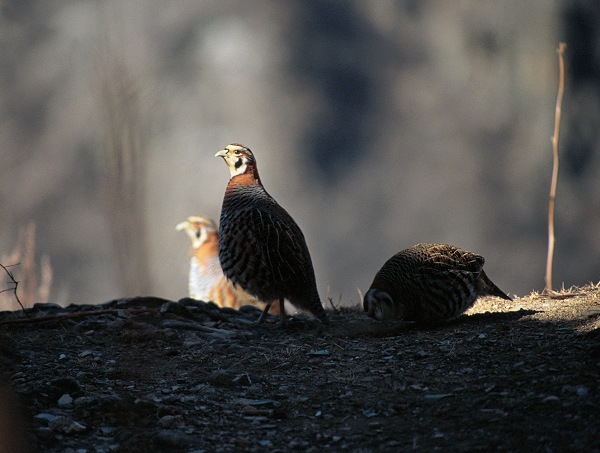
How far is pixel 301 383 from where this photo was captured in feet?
12.0

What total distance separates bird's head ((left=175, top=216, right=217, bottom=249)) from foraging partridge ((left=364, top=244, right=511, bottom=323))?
4.64m

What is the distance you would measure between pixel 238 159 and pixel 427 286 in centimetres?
190

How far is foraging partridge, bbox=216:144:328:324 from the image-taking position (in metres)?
5.04

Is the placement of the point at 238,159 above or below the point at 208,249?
below

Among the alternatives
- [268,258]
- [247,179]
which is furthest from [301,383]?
[247,179]

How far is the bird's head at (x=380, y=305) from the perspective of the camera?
482cm

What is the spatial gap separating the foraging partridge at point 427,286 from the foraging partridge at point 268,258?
1.51 ft

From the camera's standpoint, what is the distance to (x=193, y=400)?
332 cm

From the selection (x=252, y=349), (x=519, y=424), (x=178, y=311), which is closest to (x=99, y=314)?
(x=178, y=311)

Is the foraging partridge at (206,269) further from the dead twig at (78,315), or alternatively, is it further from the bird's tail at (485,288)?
the bird's tail at (485,288)

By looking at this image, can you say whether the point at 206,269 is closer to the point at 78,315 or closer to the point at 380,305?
the point at 380,305

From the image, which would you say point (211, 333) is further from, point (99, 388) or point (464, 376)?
point (464, 376)

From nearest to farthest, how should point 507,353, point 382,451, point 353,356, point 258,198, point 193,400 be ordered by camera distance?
1. point 382,451
2. point 193,400
3. point 507,353
4. point 353,356
5. point 258,198

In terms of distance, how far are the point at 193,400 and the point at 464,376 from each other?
4.15ft
